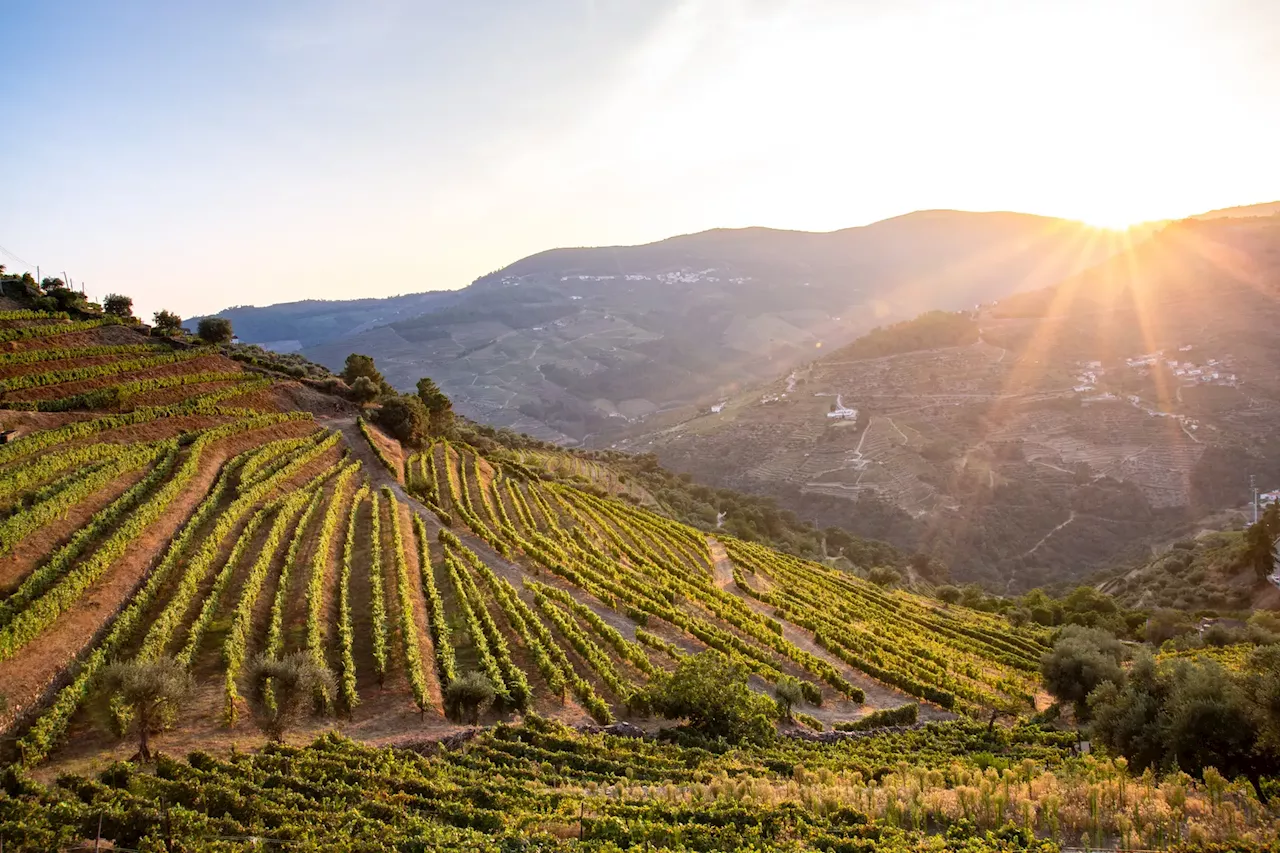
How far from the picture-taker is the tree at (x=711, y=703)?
959 inches

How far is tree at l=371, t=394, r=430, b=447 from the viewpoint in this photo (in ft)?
197

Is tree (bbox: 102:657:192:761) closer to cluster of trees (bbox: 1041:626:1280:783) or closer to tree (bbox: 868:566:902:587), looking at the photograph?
cluster of trees (bbox: 1041:626:1280:783)

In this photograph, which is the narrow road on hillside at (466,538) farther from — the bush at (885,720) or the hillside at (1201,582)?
the hillside at (1201,582)

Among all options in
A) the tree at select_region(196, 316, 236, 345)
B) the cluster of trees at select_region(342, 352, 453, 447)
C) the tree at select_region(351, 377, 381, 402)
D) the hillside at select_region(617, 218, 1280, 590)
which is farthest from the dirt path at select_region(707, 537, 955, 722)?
the hillside at select_region(617, 218, 1280, 590)

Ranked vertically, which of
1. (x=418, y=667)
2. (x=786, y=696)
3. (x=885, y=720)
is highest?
(x=418, y=667)

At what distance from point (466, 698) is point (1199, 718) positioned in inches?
801

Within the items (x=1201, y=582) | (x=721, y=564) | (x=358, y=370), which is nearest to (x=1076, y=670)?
(x=721, y=564)

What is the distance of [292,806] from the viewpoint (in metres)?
15.1

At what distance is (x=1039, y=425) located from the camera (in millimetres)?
128500

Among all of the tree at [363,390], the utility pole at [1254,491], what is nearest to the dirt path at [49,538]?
the tree at [363,390]

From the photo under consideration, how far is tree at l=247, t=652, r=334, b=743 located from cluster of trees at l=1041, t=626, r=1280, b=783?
76.4 ft

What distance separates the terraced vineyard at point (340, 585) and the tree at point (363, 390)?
6.88m

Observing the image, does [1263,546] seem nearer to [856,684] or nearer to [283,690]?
[856,684]

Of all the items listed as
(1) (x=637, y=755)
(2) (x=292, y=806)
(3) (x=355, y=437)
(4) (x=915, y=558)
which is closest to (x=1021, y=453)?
(4) (x=915, y=558)
